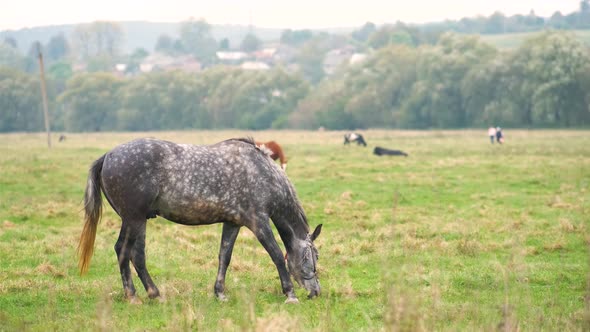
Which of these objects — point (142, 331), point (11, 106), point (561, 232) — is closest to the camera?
point (142, 331)

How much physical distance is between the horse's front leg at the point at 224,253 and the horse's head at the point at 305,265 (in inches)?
31.8

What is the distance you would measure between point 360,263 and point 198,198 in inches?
142

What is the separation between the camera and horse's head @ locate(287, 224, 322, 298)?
981cm

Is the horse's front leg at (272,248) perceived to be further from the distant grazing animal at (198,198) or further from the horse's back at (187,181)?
the horse's back at (187,181)

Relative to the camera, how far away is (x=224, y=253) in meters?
9.95

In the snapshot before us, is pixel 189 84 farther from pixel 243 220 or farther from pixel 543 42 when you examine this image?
pixel 243 220

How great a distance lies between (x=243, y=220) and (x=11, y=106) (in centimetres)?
8812

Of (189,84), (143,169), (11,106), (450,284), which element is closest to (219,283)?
(143,169)

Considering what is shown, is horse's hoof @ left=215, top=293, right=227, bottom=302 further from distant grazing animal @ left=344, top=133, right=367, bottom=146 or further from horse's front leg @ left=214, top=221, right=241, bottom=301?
distant grazing animal @ left=344, top=133, right=367, bottom=146

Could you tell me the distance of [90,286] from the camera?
10.2 metres

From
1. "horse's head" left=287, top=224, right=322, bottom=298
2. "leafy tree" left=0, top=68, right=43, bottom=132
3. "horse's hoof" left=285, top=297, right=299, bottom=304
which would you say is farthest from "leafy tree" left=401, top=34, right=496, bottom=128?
"horse's hoof" left=285, top=297, right=299, bottom=304

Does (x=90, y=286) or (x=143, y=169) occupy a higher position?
(x=143, y=169)

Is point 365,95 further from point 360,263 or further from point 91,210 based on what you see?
point 91,210

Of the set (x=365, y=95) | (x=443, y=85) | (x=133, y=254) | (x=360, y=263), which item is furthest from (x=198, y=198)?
(x=365, y=95)
